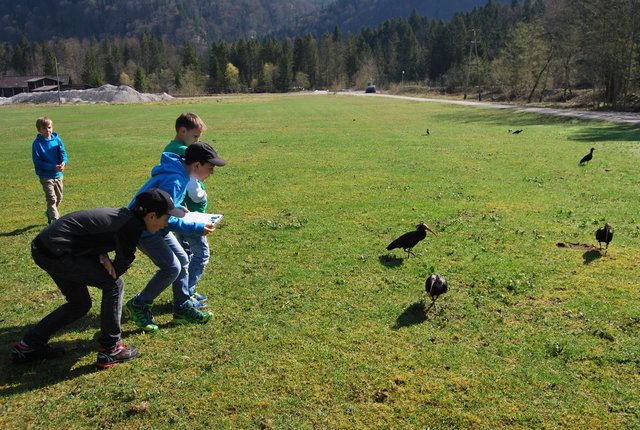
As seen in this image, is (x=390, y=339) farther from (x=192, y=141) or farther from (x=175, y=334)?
(x=192, y=141)

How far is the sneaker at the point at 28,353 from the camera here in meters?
5.05

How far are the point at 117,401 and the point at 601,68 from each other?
52382mm

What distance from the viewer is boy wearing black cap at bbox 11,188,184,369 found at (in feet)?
15.1

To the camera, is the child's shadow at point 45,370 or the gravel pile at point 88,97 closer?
the child's shadow at point 45,370

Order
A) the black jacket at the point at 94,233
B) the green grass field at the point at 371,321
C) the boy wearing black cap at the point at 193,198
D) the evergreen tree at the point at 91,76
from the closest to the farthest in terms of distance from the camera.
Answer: the green grass field at the point at 371,321, the black jacket at the point at 94,233, the boy wearing black cap at the point at 193,198, the evergreen tree at the point at 91,76

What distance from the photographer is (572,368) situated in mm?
4977

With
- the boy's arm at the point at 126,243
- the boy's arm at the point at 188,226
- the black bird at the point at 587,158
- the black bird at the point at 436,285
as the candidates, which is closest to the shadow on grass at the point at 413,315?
the black bird at the point at 436,285

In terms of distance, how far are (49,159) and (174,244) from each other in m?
6.48

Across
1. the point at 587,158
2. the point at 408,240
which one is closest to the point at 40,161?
the point at 408,240

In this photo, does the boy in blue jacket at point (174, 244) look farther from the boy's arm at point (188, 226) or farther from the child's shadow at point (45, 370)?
the child's shadow at point (45, 370)

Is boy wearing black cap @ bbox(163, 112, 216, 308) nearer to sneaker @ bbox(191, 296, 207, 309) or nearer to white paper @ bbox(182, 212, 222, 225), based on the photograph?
sneaker @ bbox(191, 296, 207, 309)

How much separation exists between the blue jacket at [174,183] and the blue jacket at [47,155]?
6.33 m

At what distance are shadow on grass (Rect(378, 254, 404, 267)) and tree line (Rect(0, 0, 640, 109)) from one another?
5152cm

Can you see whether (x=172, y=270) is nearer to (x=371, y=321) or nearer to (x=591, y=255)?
(x=371, y=321)
